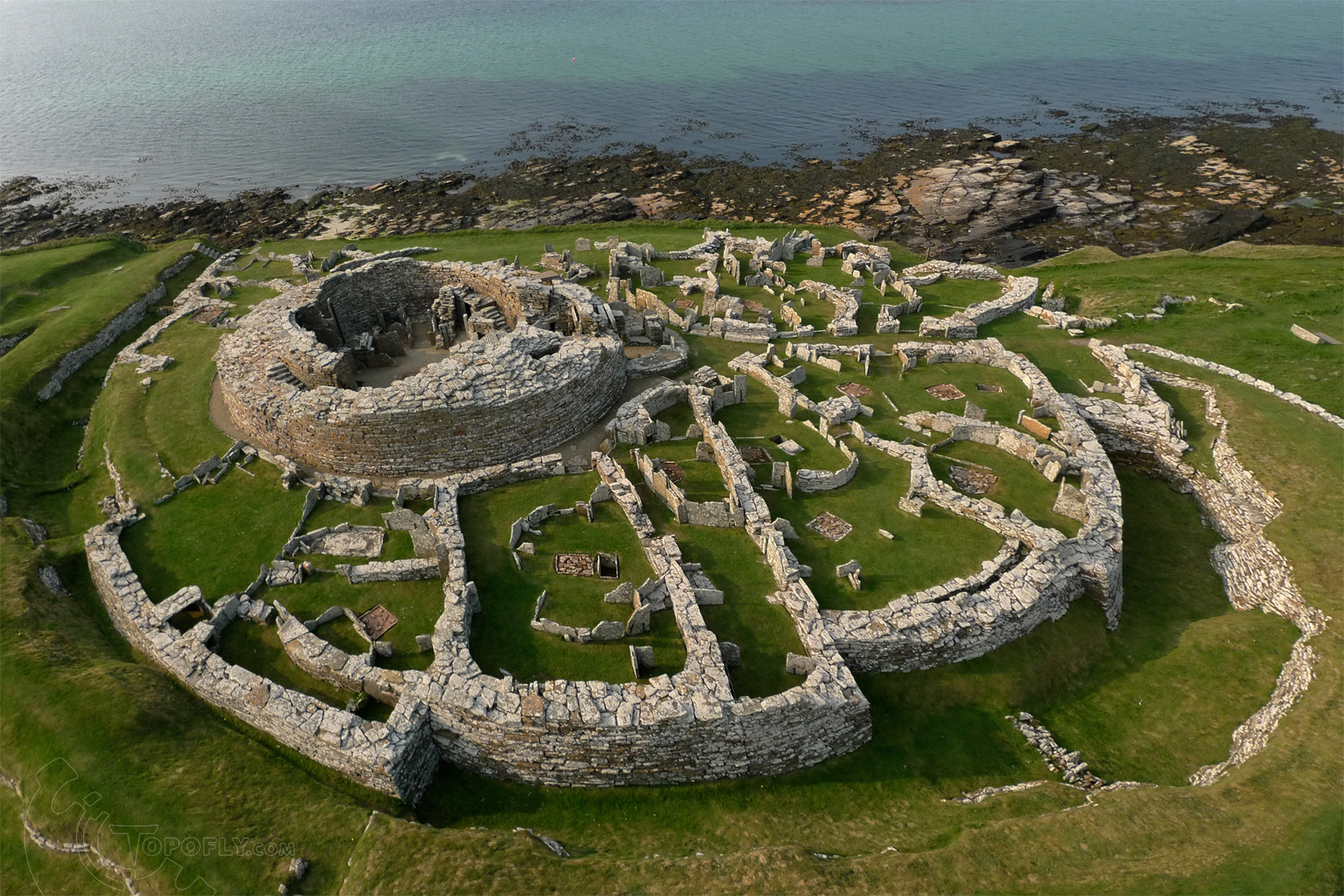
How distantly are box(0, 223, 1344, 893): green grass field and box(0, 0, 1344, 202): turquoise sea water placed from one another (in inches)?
2096

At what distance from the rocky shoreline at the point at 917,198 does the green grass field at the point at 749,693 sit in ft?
90.9

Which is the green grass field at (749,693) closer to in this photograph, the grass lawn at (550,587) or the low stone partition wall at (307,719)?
the grass lawn at (550,587)

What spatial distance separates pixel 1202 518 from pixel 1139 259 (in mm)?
25387

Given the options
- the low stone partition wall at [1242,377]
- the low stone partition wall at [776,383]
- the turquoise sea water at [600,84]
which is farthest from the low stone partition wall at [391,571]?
the turquoise sea water at [600,84]

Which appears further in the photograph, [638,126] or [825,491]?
[638,126]

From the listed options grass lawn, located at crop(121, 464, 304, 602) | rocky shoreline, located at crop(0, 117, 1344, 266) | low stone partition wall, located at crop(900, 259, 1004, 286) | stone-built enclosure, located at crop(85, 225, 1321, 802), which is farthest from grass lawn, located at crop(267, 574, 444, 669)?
rocky shoreline, located at crop(0, 117, 1344, 266)

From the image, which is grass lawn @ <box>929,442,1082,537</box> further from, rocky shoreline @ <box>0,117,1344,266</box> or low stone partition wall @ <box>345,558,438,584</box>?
rocky shoreline @ <box>0,117,1344,266</box>

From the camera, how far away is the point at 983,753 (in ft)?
51.1

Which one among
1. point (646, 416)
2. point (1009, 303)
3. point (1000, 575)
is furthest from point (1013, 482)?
point (1009, 303)

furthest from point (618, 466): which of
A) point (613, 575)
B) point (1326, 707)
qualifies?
point (1326, 707)

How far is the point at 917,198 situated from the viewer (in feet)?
182

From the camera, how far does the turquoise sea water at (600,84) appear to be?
7288cm

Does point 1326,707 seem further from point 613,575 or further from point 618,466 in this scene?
point 618,466

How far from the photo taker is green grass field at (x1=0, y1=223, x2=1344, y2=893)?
12367mm
